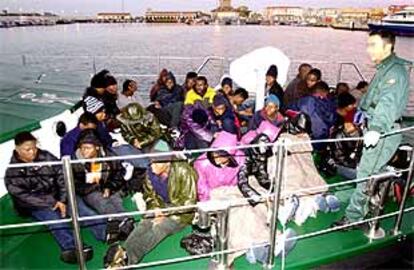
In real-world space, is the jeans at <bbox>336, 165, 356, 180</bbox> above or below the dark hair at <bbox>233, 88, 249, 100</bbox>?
below

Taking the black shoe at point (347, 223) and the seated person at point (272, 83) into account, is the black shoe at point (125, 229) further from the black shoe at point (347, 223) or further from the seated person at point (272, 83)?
the seated person at point (272, 83)

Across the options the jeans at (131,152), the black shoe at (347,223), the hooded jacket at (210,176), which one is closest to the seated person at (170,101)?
the jeans at (131,152)

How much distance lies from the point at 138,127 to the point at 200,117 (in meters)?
0.47

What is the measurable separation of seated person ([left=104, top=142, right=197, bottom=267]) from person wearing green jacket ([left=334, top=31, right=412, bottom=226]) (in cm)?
96

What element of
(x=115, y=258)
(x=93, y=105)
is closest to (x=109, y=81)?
(x=93, y=105)

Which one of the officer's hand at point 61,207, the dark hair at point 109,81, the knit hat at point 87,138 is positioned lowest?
the officer's hand at point 61,207

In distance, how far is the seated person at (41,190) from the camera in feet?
7.32

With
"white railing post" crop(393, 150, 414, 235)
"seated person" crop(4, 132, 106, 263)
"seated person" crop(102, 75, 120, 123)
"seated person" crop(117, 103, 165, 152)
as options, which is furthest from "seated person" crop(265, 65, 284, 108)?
"seated person" crop(4, 132, 106, 263)

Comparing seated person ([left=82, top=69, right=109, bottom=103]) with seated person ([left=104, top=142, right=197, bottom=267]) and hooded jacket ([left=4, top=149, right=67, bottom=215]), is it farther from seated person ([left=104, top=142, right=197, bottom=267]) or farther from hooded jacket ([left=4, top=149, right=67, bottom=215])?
seated person ([left=104, top=142, right=197, bottom=267])

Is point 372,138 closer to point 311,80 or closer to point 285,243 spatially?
point 285,243

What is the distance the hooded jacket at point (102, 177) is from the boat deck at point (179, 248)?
280 mm

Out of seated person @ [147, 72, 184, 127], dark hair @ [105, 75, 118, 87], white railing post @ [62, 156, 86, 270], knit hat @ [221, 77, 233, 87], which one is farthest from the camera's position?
knit hat @ [221, 77, 233, 87]

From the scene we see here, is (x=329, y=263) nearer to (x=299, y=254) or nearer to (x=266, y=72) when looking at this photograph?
(x=299, y=254)

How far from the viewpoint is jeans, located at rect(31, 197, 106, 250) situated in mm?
2193
